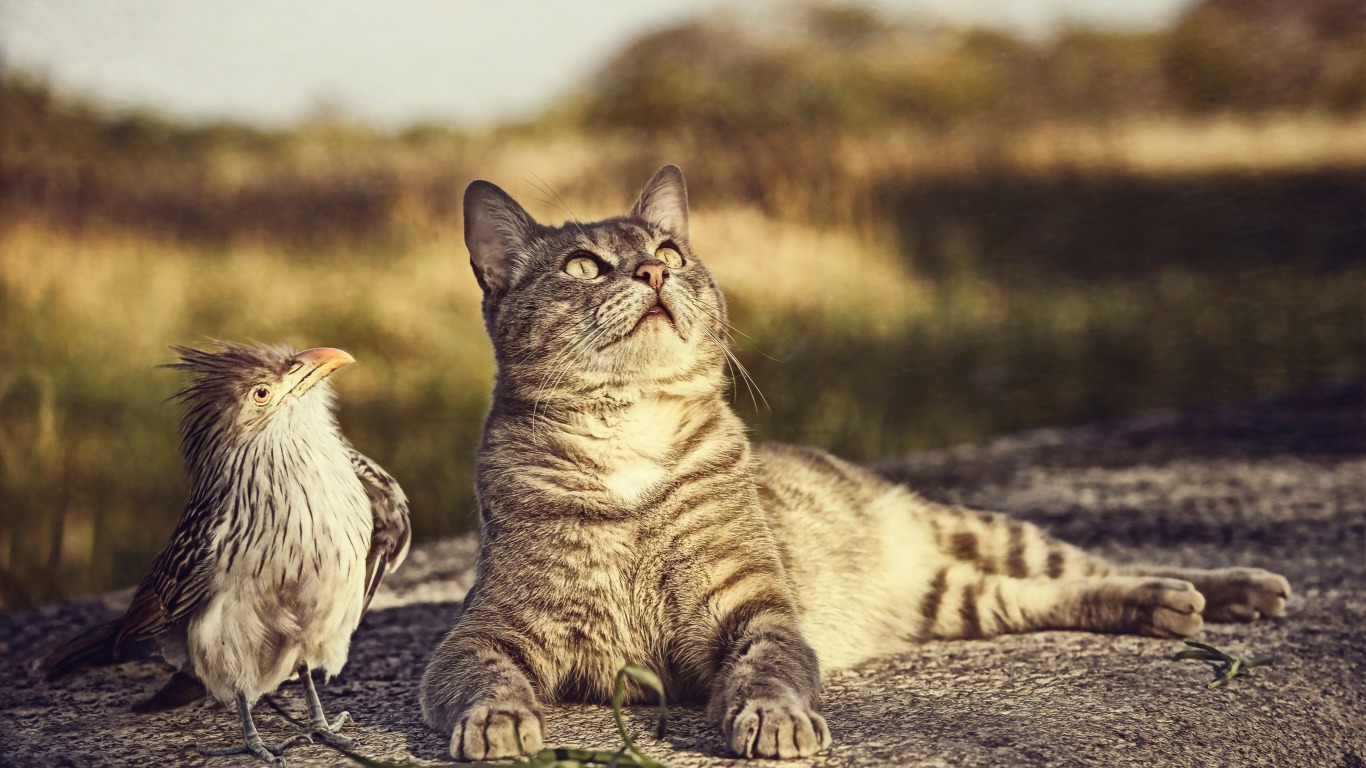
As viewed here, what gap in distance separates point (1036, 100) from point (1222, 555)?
4.20 metres

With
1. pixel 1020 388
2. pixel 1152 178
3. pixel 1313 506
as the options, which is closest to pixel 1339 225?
pixel 1152 178

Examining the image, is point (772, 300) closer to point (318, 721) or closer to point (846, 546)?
point (846, 546)

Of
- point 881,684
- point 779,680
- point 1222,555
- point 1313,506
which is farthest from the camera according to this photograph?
point 1313,506

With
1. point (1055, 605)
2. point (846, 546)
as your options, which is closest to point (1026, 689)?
point (1055, 605)

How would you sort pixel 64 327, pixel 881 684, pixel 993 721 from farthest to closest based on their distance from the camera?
pixel 64 327 → pixel 881 684 → pixel 993 721

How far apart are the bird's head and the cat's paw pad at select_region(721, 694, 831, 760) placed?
1.14m

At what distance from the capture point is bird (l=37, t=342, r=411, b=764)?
250cm

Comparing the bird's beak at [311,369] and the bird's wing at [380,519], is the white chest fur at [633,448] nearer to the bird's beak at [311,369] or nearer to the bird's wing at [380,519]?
the bird's wing at [380,519]

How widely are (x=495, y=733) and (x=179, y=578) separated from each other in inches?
30.7

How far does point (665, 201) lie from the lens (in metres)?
3.57

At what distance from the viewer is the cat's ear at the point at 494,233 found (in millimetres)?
3225

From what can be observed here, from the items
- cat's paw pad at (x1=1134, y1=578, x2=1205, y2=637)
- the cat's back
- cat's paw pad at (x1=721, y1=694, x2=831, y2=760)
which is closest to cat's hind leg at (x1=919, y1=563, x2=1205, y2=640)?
cat's paw pad at (x1=1134, y1=578, x2=1205, y2=637)

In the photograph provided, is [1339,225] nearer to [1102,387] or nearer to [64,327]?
[1102,387]

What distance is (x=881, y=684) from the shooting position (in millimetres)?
3152
